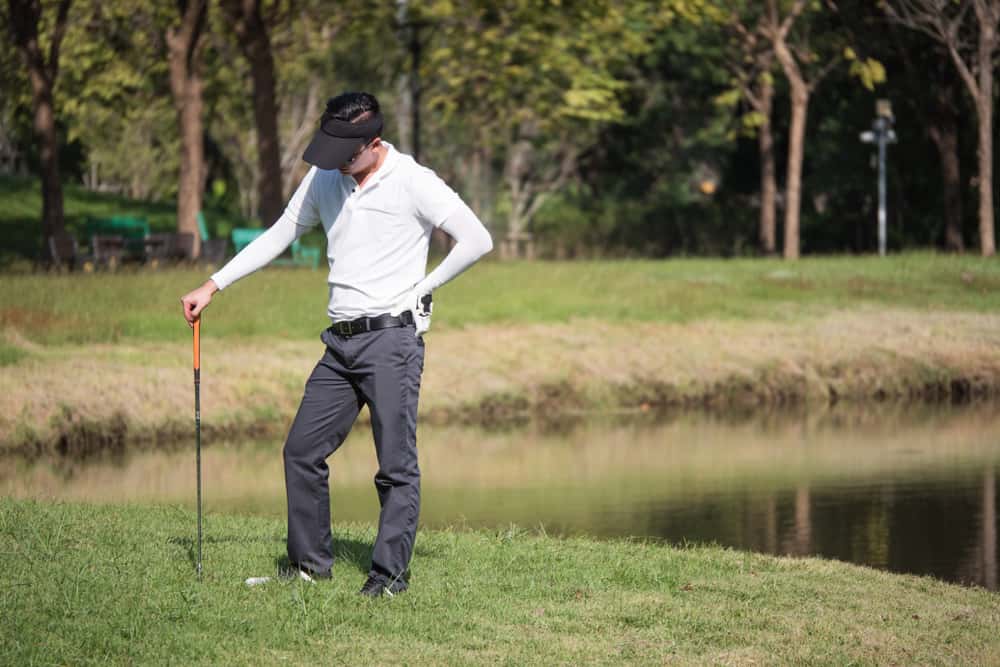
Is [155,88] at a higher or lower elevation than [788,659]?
higher

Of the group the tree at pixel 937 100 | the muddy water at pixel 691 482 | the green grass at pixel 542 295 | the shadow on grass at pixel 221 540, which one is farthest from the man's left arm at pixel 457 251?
the tree at pixel 937 100

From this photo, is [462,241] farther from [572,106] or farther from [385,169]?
[572,106]

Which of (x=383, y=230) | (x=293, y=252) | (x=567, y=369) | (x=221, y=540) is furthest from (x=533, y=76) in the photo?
(x=383, y=230)

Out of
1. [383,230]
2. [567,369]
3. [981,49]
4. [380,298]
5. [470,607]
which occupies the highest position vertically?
[981,49]

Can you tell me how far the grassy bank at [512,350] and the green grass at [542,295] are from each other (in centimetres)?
6

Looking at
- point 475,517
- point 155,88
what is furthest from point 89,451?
point 155,88

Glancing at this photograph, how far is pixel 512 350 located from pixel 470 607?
547 inches

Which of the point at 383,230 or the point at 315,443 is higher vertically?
the point at 383,230

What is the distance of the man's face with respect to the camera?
8.34 m

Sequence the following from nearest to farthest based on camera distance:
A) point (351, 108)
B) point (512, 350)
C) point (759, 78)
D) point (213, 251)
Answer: point (351, 108), point (512, 350), point (213, 251), point (759, 78)

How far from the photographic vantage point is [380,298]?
840cm

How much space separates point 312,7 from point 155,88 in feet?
36.6

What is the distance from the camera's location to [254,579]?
8633mm

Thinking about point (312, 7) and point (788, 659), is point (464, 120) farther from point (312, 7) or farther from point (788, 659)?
point (788, 659)
